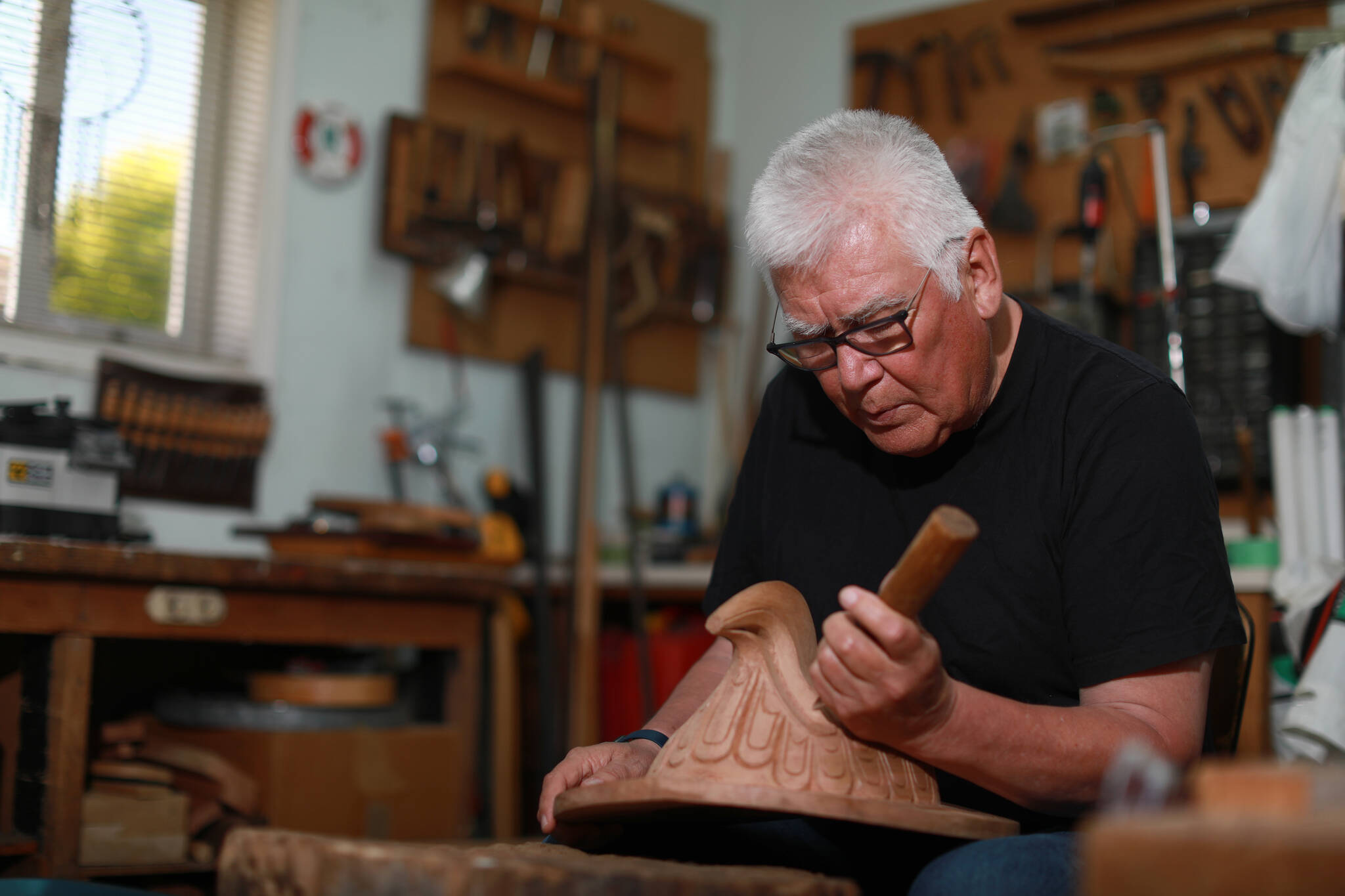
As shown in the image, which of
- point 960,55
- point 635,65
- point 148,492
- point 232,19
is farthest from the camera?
point 635,65

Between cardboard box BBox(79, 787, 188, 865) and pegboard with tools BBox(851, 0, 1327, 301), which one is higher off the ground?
pegboard with tools BBox(851, 0, 1327, 301)

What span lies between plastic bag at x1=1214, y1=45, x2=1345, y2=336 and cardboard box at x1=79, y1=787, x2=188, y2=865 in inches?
95.8

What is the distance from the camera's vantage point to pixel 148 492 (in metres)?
3.00

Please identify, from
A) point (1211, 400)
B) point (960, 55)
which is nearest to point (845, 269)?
point (1211, 400)

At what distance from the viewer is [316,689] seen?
8.07ft

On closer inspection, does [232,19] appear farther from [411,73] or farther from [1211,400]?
[1211,400]

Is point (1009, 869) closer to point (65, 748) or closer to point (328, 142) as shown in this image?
point (65, 748)

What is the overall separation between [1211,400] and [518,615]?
1927 mm

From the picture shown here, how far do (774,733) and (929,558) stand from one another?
0.23m

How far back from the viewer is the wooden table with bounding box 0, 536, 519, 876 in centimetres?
200

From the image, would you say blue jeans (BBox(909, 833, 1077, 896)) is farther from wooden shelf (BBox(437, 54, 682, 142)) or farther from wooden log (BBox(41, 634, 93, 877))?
wooden shelf (BBox(437, 54, 682, 142))

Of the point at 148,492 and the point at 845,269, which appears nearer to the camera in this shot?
the point at 845,269

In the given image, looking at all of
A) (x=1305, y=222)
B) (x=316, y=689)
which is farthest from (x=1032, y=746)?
(x=1305, y=222)

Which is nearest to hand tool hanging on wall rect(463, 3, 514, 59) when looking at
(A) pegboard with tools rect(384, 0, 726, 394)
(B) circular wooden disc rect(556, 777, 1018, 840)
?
(A) pegboard with tools rect(384, 0, 726, 394)
